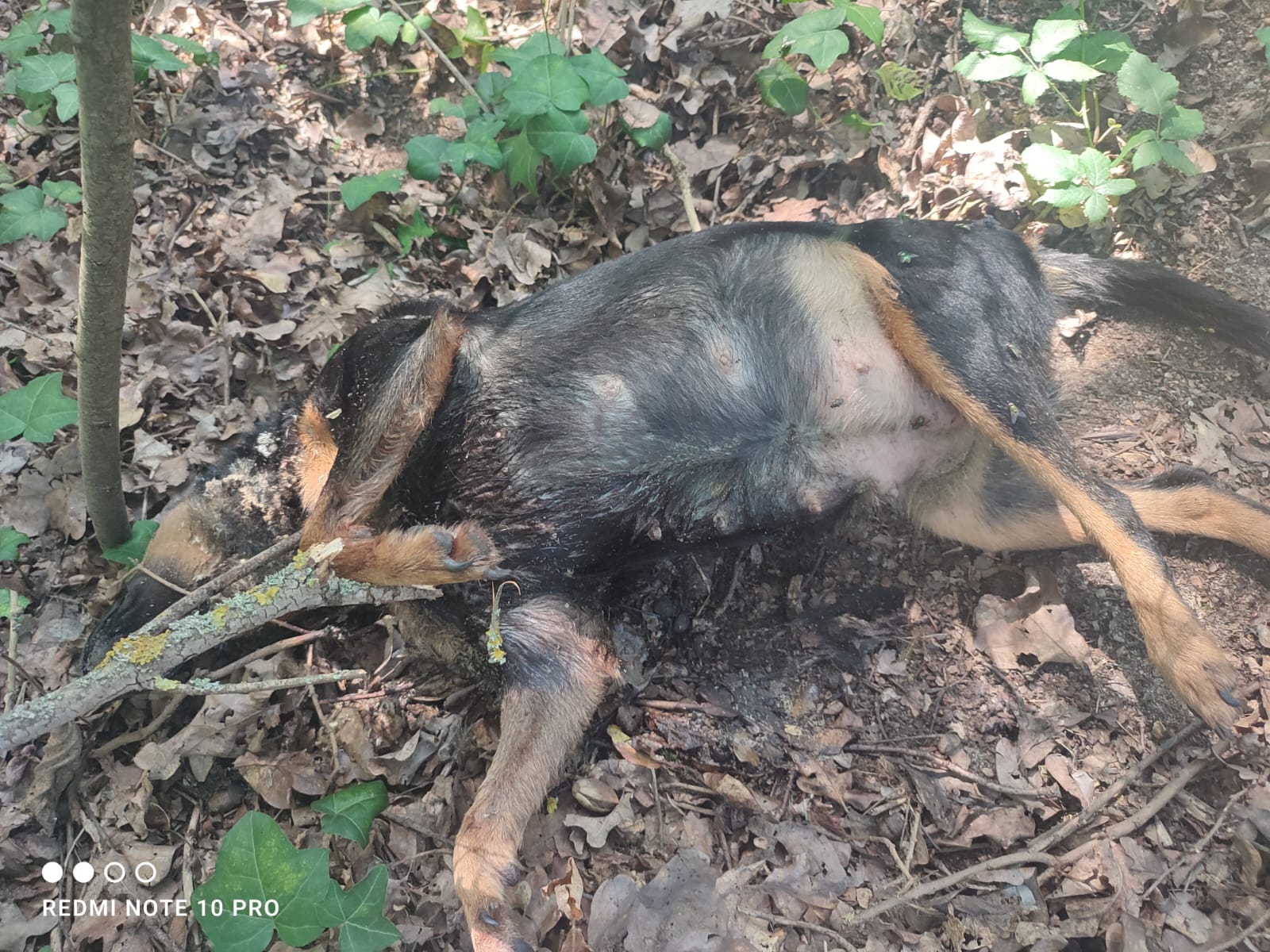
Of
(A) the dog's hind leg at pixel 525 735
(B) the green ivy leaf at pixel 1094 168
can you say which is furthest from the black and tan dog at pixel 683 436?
(B) the green ivy leaf at pixel 1094 168

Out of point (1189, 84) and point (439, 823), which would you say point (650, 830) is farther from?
point (1189, 84)

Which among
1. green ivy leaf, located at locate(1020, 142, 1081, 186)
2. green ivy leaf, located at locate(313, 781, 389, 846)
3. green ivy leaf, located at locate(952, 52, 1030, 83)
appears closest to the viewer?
green ivy leaf, located at locate(313, 781, 389, 846)

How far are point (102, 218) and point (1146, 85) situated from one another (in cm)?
426

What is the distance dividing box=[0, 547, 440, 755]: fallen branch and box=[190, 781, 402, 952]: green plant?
61 cm

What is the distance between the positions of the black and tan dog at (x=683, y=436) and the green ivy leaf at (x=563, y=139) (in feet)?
2.96

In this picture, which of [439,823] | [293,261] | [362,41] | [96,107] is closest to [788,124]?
[362,41]

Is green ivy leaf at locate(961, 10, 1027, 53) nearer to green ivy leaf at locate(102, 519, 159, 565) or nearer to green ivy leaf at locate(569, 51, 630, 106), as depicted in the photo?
green ivy leaf at locate(569, 51, 630, 106)

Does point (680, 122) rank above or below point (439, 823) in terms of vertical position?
above

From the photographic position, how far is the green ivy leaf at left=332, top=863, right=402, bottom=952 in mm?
2572

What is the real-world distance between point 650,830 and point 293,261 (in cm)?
380

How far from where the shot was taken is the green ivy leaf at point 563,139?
4.28m

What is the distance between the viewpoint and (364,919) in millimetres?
2598

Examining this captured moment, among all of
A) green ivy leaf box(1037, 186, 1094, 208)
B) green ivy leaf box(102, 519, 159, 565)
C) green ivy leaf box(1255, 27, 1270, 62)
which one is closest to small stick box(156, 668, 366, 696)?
green ivy leaf box(102, 519, 159, 565)

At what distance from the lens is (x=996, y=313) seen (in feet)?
11.6
